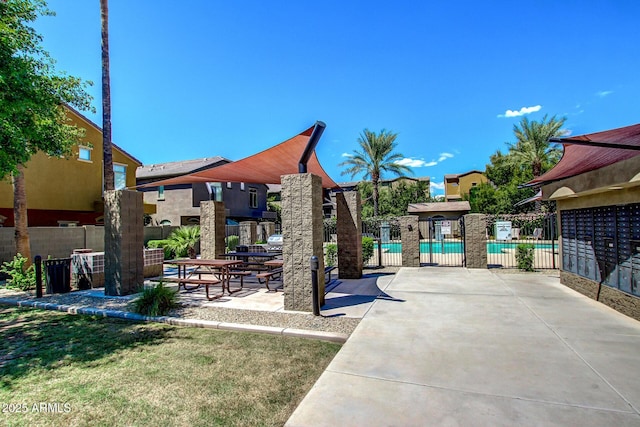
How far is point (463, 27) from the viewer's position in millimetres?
11039

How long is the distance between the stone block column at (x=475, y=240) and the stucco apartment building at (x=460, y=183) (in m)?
32.2

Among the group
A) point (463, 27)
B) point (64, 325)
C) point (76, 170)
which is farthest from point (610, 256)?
point (76, 170)

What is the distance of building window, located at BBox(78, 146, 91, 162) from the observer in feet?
58.2

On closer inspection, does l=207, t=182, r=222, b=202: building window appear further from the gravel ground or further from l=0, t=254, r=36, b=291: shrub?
the gravel ground

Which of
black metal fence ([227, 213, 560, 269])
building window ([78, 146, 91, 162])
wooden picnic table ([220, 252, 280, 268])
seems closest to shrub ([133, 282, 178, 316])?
wooden picnic table ([220, 252, 280, 268])

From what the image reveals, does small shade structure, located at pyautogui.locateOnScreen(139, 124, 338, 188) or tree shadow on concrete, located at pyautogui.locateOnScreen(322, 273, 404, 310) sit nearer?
tree shadow on concrete, located at pyautogui.locateOnScreen(322, 273, 404, 310)

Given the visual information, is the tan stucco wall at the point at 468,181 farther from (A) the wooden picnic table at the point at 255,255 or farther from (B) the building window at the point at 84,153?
(B) the building window at the point at 84,153

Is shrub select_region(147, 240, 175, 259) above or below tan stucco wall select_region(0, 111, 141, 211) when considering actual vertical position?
below

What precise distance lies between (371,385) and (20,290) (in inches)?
427

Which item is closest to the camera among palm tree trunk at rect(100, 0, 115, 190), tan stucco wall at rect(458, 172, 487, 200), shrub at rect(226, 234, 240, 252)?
palm tree trunk at rect(100, 0, 115, 190)

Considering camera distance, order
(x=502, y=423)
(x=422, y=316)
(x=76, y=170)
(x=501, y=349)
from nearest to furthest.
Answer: (x=502, y=423)
(x=501, y=349)
(x=422, y=316)
(x=76, y=170)

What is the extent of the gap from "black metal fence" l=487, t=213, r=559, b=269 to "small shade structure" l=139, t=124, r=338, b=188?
785 centimetres

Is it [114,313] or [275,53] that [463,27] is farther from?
[114,313]

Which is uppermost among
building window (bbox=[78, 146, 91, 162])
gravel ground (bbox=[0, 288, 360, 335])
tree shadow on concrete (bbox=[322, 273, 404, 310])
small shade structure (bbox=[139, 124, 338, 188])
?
building window (bbox=[78, 146, 91, 162])
